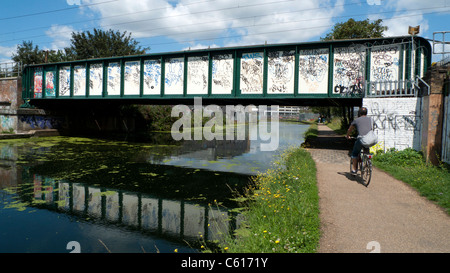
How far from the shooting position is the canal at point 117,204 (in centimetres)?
520

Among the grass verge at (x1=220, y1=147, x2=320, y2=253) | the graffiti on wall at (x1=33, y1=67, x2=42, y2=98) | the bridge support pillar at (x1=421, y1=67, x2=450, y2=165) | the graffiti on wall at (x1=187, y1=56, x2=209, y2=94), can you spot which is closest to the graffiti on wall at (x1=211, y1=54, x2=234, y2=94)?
the graffiti on wall at (x1=187, y1=56, x2=209, y2=94)

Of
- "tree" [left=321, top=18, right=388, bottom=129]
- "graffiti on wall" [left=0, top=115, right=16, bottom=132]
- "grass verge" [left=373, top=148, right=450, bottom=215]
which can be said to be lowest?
"grass verge" [left=373, top=148, right=450, bottom=215]

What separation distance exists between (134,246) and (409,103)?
446 inches

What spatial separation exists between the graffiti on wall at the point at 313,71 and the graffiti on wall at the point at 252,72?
6.85ft

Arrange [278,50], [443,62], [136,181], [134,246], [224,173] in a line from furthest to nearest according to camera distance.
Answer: [278,50] < [224,173] < [443,62] < [136,181] < [134,246]

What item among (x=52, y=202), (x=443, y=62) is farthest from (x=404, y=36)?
(x=52, y=202)

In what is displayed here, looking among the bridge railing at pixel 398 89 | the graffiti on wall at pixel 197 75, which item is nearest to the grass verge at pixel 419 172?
the bridge railing at pixel 398 89

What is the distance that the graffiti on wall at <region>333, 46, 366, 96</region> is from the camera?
13895 mm

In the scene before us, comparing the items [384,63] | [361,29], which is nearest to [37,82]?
[384,63]

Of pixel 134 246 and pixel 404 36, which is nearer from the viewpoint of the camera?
pixel 134 246

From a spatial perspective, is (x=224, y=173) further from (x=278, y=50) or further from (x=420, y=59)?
(x=420, y=59)

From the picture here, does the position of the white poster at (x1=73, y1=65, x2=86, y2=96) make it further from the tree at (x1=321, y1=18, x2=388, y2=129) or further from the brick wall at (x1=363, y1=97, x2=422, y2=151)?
the tree at (x1=321, y1=18, x2=388, y2=129)

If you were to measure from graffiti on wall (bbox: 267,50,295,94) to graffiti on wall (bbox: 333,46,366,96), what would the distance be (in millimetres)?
2168
